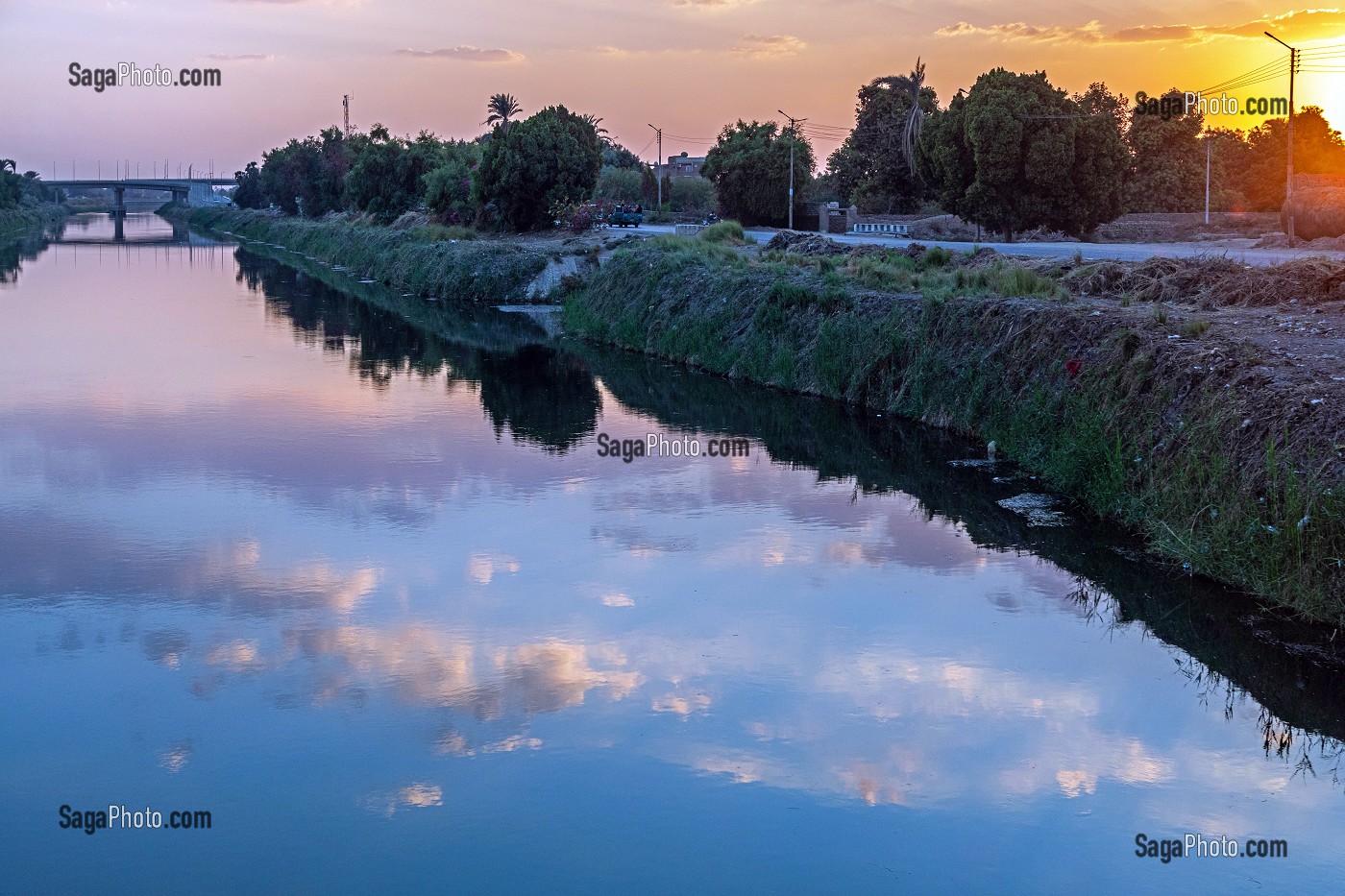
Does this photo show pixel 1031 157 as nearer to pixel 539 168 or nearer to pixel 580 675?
pixel 539 168

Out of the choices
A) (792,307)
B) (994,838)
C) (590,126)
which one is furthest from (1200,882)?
(590,126)

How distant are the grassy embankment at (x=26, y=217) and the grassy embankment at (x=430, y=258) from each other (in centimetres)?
4797

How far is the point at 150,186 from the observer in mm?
198625

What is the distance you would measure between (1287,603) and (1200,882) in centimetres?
515

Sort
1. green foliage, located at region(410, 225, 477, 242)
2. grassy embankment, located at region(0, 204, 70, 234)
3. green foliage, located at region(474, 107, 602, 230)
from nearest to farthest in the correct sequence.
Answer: green foliage, located at region(410, 225, 477, 242) < green foliage, located at region(474, 107, 602, 230) < grassy embankment, located at region(0, 204, 70, 234)

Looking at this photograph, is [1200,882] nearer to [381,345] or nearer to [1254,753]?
[1254,753]

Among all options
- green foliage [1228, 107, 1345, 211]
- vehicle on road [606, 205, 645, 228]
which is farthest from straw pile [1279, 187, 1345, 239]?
green foliage [1228, 107, 1345, 211]

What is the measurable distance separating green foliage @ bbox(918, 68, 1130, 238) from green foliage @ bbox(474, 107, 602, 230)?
21546 mm

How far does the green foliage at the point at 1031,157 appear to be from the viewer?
45.0 metres

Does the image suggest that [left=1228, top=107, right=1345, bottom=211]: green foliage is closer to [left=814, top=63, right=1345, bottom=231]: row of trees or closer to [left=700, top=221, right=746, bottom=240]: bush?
[left=814, top=63, right=1345, bottom=231]: row of trees

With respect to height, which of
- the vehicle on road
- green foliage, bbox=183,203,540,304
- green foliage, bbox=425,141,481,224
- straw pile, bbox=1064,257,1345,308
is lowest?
straw pile, bbox=1064,257,1345,308

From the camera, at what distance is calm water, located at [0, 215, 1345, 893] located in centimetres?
825

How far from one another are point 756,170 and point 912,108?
8.79 m

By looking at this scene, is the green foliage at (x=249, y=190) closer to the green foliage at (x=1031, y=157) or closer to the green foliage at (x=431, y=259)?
the green foliage at (x=431, y=259)
